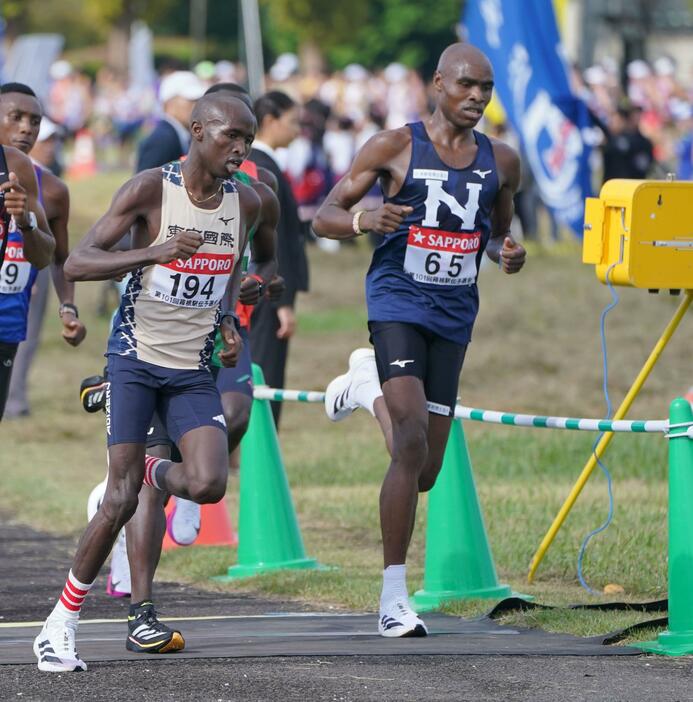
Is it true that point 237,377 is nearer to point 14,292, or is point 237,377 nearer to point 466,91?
point 14,292

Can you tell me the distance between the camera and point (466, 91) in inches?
285

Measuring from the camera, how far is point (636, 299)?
23.1 metres

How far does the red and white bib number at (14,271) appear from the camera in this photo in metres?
8.29

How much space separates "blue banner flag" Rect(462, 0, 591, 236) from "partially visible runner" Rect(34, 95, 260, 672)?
16942 mm

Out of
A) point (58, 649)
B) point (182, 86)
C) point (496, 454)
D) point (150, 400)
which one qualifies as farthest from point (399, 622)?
point (496, 454)

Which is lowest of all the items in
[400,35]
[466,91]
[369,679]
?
[369,679]

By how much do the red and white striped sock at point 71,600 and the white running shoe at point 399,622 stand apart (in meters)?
1.28

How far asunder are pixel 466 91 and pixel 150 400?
187cm

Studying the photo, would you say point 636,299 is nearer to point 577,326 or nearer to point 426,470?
point 577,326

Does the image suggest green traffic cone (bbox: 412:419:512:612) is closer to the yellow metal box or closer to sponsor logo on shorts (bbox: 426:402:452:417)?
sponsor logo on shorts (bbox: 426:402:452:417)

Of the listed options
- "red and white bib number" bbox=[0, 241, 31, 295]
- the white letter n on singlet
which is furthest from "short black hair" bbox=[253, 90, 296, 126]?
the white letter n on singlet

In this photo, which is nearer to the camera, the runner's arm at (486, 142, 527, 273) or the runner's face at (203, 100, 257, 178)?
the runner's face at (203, 100, 257, 178)

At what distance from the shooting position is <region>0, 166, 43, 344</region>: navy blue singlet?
8250mm

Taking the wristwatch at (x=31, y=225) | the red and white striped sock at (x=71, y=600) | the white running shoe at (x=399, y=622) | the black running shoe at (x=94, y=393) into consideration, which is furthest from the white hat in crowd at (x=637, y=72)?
the red and white striped sock at (x=71, y=600)
